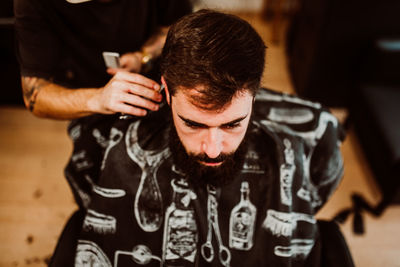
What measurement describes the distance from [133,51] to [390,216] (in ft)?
5.90

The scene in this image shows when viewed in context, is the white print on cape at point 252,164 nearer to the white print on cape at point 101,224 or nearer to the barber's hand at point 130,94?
the barber's hand at point 130,94

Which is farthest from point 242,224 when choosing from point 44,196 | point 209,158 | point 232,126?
point 44,196

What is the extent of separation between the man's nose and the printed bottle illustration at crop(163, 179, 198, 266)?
26 centimetres

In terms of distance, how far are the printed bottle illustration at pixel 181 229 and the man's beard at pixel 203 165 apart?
8 cm

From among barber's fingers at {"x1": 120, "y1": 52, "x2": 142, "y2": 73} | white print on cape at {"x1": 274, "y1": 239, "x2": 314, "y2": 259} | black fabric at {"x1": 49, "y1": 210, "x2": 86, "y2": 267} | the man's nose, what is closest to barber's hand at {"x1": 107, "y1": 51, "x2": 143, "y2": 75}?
barber's fingers at {"x1": 120, "y1": 52, "x2": 142, "y2": 73}

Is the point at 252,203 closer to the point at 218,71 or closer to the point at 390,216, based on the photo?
the point at 218,71

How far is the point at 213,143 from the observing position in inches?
36.9

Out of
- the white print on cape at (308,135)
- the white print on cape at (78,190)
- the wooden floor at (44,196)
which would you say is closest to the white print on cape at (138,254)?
the white print on cape at (78,190)

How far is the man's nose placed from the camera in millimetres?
924

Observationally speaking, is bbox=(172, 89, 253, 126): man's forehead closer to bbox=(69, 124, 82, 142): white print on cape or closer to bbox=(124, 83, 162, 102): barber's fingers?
bbox=(124, 83, 162, 102): barber's fingers

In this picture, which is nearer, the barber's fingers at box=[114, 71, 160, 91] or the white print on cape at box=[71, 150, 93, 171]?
the barber's fingers at box=[114, 71, 160, 91]

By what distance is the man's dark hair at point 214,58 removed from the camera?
833 millimetres

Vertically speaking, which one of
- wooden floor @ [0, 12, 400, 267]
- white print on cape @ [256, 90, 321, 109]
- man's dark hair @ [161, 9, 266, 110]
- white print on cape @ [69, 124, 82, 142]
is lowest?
wooden floor @ [0, 12, 400, 267]

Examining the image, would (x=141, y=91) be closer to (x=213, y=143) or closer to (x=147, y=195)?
(x=213, y=143)
